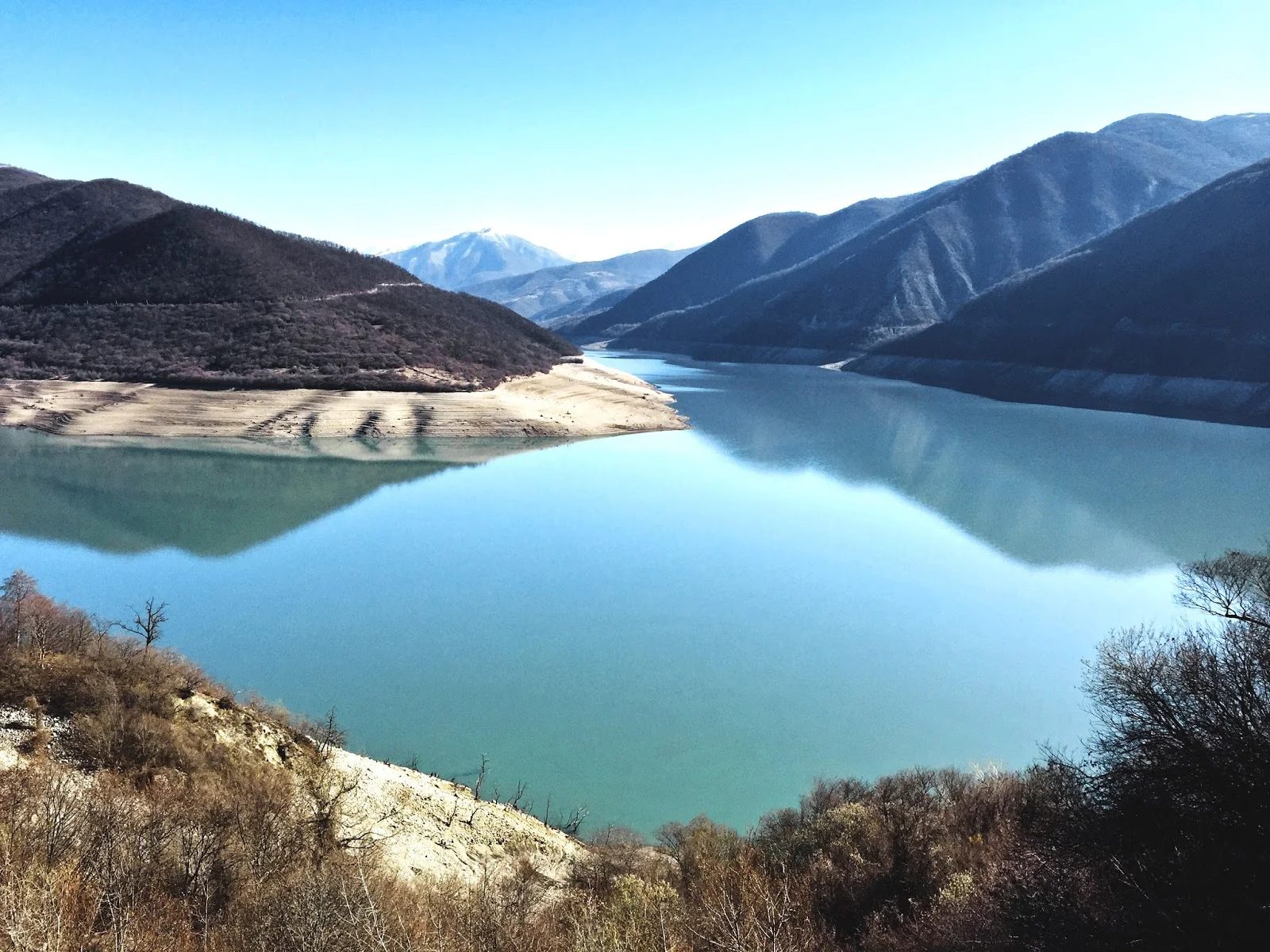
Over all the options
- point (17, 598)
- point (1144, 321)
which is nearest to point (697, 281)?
point (1144, 321)

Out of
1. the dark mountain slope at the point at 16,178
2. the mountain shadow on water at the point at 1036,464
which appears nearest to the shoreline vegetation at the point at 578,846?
the mountain shadow on water at the point at 1036,464

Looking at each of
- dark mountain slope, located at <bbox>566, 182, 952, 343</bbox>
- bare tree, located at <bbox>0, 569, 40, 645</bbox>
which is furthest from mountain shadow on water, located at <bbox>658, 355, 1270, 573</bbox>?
dark mountain slope, located at <bbox>566, 182, 952, 343</bbox>

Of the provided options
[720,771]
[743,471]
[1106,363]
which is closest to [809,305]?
[1106,363]

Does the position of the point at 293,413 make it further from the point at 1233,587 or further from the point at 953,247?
the point at 953,247

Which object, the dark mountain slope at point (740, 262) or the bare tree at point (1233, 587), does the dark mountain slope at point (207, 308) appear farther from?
the dark mountain slope at point (740, 262)

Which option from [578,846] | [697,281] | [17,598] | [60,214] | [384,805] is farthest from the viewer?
[697,281]

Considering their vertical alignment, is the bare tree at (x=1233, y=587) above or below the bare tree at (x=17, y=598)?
above

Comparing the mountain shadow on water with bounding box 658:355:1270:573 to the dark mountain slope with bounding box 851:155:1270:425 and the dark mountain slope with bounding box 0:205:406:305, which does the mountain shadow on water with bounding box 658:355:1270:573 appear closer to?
the dark mountain slope with bounding box 851:155:1270:425
